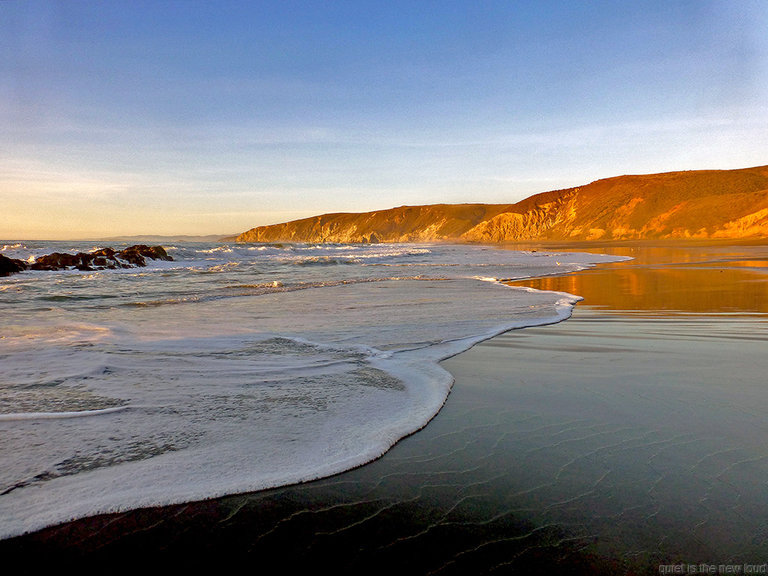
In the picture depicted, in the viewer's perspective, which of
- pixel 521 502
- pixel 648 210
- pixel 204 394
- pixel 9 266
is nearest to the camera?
pixel 521 502

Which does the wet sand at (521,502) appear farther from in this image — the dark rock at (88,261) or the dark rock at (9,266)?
the dark rock at (88,261)

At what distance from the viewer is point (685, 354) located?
496 centimetres

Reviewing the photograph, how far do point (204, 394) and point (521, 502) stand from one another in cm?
266

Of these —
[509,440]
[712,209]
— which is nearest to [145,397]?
[509,440]

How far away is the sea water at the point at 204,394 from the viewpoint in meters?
2.42

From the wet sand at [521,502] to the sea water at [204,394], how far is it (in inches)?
7.7

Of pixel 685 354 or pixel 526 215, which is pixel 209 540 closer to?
pixel 685 354

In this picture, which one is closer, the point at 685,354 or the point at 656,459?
the point at 656,459

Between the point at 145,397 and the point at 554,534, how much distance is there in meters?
3.14

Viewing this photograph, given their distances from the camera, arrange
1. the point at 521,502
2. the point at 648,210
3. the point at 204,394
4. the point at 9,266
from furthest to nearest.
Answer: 1. the point at 648,210
2. the point at 9,266
3. the point at 204,394
4. the point at 521,502

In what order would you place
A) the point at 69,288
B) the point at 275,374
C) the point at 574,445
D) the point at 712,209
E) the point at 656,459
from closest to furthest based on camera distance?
the point at 656,459, the point at 574,445, the point at 275,374, the point at 69,288, the point at 712,209

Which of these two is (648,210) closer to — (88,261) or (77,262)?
(88,261)

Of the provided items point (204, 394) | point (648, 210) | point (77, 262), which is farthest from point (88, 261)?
point (648, 210)

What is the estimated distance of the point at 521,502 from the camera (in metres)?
2.21
